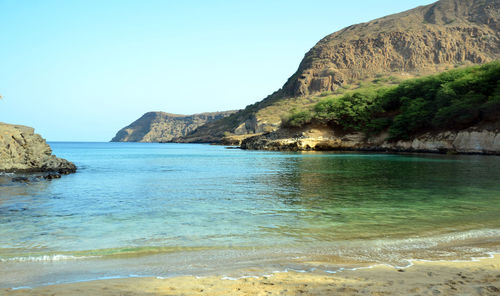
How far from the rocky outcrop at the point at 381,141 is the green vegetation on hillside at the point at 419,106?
5.62ft

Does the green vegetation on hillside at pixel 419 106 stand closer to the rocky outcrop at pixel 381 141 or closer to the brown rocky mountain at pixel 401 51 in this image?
the rocky outcrop at pixel 381 141

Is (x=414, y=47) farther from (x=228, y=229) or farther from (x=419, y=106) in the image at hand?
(x=228, y=229)

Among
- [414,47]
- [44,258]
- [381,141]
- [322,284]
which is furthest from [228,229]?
[414,47]

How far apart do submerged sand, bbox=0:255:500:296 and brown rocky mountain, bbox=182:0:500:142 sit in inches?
4817

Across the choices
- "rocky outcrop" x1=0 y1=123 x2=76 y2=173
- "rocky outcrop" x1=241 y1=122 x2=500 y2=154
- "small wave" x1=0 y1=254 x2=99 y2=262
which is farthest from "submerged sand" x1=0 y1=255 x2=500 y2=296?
"rocky outcrop" x1=241 y1=122 x2=500 y2=154

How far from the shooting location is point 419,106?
6172cm

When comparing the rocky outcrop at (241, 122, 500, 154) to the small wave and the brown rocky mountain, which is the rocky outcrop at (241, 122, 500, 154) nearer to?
the brown rocky mountain

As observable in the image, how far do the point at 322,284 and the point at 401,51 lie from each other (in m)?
167

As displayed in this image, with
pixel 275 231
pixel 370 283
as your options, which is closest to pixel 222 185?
pixel 275 231

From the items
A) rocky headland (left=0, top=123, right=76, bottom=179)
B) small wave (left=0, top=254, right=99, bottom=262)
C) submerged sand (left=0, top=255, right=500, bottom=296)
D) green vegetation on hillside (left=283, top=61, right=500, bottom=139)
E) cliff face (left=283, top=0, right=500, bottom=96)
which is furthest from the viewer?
cliff face (left=283, top=0, right=500, bottom=96)

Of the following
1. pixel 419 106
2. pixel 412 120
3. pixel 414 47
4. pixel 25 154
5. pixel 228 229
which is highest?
pixel 414 47

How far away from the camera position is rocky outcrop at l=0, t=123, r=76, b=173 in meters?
25.5

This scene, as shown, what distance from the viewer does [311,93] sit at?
150 meters

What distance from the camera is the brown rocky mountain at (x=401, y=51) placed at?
14125 cm
